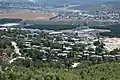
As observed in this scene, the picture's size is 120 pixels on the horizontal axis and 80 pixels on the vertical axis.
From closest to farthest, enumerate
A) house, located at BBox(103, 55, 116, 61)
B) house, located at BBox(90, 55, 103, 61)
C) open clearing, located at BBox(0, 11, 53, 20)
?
house, located at BBox(90, 55, 103, 61)
house, located at BBox(103, 55, 116, 61)
open clearing, located at BBox(0, 11, 53, 20)

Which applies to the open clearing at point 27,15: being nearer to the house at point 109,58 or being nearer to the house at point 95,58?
the house at point 95,58

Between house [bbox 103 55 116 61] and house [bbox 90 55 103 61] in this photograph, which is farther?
house [bbox 103 55 116 61]

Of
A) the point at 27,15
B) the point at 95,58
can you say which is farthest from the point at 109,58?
the point at 27,15

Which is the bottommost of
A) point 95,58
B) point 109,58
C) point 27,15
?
point 27,15


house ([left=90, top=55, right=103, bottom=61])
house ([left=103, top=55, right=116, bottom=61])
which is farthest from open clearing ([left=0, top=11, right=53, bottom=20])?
house ([left=103, top=55, right=116, bottom=61])

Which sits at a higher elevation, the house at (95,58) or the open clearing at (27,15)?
the house at (95,58)

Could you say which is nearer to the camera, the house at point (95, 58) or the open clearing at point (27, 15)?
the house at point (95, 58)

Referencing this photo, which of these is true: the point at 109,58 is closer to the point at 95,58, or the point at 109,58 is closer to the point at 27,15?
the point at 95,58

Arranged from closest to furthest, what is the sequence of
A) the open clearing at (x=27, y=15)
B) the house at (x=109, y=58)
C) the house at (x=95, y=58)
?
the house at (x=95, y=58) → the house at (x=109, y=58) → the open clearing at (x=27, y=15)

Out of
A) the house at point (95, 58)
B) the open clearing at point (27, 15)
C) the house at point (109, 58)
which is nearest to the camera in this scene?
the house at point (95, 58)

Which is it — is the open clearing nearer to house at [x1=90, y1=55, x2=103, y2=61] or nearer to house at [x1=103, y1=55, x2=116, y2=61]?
house at [x1=90, y1=55, x2=103, y2=61]

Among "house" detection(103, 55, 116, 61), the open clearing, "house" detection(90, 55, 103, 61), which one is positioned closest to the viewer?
"house" detection(90, 55, 103, 61)

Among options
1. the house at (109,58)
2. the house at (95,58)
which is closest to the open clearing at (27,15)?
the house at (95,58)
